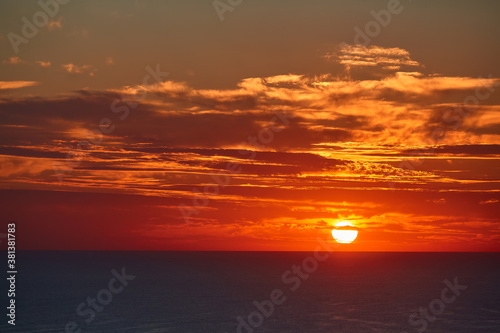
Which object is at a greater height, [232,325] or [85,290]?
[85,290]

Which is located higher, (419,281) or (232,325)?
(419,281)

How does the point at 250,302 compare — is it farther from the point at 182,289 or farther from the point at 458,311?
the point at 458,311

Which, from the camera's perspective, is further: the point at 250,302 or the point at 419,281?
the point at 419,281

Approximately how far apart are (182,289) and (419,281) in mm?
83316

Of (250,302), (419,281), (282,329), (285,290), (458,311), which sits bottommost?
(282,329)

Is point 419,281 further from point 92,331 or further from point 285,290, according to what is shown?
point 92,331

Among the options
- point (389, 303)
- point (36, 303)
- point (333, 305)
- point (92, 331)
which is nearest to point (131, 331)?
point (92, 331)

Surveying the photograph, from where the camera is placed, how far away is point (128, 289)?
14325 cm

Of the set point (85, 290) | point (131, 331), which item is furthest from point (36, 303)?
point (131, 331)

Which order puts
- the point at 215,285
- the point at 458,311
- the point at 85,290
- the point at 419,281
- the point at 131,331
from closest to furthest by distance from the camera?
the point at 131,331, the point at 458,311, the point at 85,290, the point at 215,285, the point at 419,281

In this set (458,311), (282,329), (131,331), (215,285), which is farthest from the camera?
(215,285)

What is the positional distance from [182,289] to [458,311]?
64978 mm

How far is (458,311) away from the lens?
367ft

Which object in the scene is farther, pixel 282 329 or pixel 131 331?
pixel 282 329
